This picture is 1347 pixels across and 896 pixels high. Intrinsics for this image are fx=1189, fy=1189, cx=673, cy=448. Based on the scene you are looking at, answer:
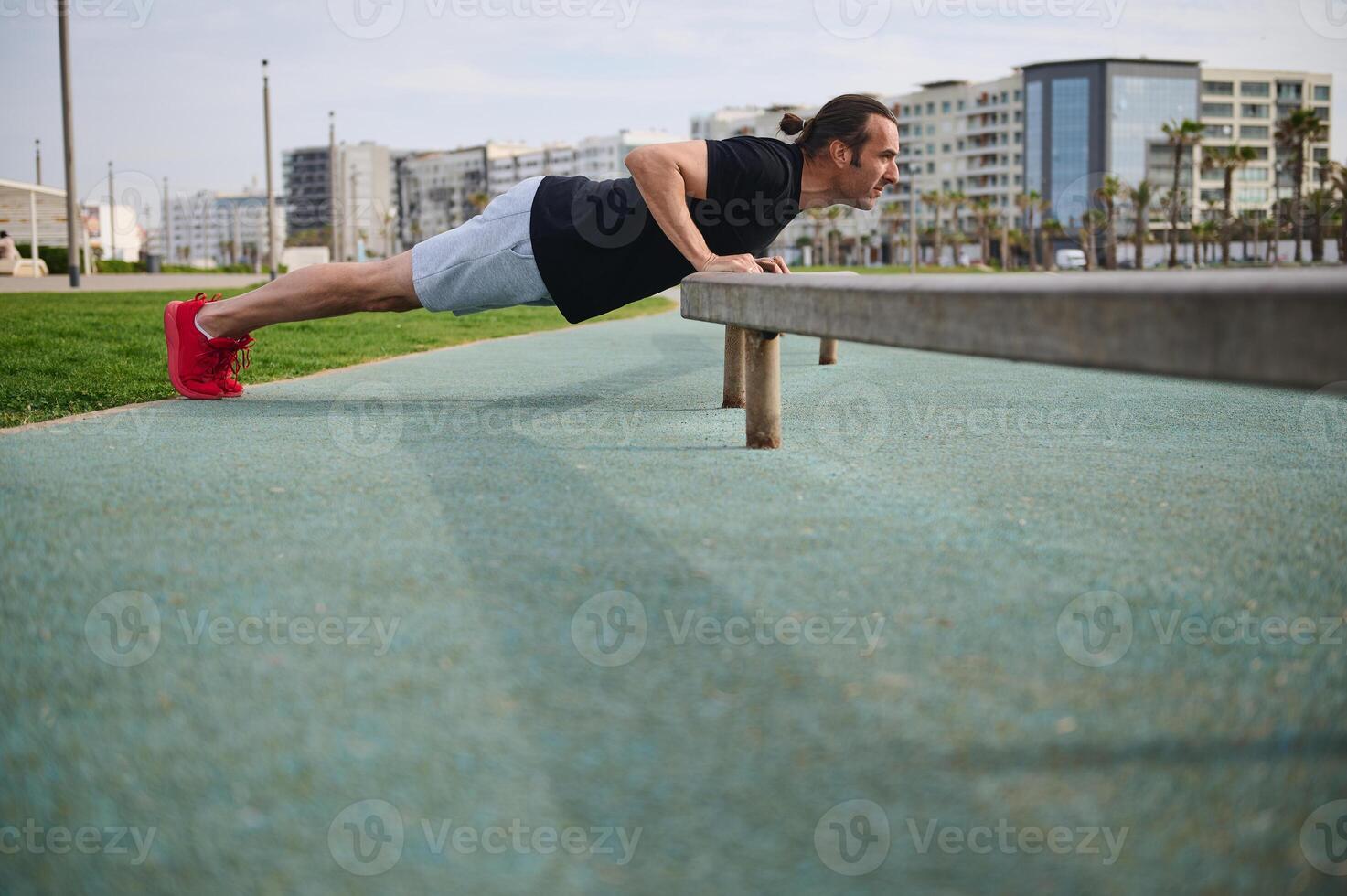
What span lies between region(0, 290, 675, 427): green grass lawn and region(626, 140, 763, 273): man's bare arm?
241 cm

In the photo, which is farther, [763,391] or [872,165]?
[872,165]

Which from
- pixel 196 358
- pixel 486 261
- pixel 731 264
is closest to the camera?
pixel 731 264

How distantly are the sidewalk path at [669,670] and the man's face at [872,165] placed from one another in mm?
1386

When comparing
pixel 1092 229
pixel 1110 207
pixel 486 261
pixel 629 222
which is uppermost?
pixel 1110 207

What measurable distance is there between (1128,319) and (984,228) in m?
132

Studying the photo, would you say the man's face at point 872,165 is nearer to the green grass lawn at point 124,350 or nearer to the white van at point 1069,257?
the green grass lawn at point 124,350

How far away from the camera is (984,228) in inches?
5022

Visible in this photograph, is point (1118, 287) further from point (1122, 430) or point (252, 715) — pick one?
point (1122, 430)

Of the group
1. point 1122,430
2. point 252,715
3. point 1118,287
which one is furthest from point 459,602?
point 1122,430

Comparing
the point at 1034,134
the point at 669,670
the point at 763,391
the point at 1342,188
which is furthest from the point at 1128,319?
the point at 1034,134

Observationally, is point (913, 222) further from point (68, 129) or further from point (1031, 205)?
point (68, 129)

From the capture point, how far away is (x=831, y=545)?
95.9 inches

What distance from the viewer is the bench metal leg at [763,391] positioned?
367cm

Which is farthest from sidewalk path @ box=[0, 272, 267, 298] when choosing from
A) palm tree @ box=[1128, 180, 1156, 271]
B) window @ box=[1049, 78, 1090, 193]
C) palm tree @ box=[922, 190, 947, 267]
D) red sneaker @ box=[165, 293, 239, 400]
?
palm tree @ box=[922, 190, 947, 267]
